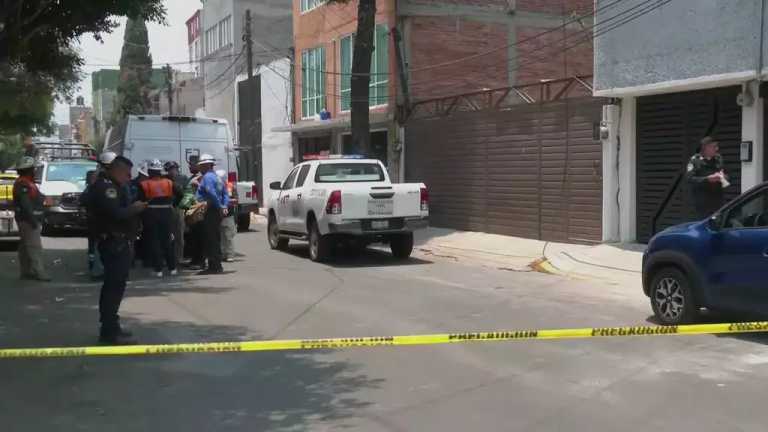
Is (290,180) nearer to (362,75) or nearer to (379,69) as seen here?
(362,75)

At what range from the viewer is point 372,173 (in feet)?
49.3

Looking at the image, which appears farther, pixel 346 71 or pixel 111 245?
pixel 346 71

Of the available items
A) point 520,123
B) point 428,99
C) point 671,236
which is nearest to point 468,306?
point 671,236

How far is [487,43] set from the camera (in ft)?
81.0

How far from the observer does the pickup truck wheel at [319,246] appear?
14206mm

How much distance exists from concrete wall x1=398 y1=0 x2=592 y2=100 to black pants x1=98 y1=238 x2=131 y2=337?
54.9ft

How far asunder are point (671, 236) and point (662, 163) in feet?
22.3

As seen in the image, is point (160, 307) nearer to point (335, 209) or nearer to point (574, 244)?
point (335, 209)

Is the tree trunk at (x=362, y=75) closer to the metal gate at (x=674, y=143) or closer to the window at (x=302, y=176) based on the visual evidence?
the window at (x=302, y=176)

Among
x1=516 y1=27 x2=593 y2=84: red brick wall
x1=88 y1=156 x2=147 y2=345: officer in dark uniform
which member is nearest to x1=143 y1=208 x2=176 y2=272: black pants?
x1=88 y1=156 x2=147 y2=345: officer in dark uniform

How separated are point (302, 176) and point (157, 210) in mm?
3892

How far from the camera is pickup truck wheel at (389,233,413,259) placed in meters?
14.8

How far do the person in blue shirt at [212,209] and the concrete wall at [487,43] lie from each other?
38.2 feet

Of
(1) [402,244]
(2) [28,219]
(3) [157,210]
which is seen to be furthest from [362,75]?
(2) [28,219]
